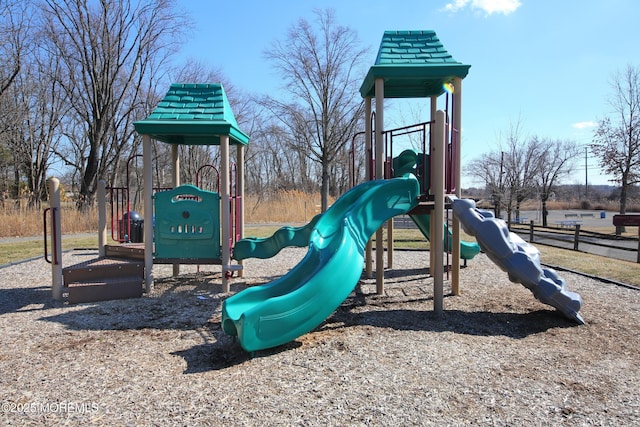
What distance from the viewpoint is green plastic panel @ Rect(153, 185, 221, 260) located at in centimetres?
636

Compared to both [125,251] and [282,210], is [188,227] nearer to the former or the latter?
[125,251]

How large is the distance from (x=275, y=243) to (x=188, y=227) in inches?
53.7

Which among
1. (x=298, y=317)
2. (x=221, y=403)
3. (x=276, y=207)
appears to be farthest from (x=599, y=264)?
(x=276, y=207)

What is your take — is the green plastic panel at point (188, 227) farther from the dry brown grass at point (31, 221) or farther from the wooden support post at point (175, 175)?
the dry brown grass at point (31, 221)

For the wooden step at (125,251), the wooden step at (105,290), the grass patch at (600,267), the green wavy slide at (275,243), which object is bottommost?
the grass patch at (600,267)

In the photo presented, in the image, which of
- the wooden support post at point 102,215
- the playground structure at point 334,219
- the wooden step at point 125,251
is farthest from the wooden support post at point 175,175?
the wooden support post at point 102,215

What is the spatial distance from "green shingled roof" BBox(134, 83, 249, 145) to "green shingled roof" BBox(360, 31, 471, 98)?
2.16 m

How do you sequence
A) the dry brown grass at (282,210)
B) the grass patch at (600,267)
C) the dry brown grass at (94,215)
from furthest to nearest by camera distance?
the dry brown grass at (282,210)
the dry brown grass at (94,215)
the grass patch at (600,267)

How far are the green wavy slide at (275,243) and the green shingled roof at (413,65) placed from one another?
7.35 ft

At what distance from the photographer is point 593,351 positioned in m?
3.85

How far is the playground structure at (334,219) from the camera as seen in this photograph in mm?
3873

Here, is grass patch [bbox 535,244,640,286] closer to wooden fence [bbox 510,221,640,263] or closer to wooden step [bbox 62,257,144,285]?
wooden fence [bbox 510,221,640,263]

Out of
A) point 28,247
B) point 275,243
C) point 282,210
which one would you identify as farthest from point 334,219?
point 282,210

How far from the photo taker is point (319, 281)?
3854 millimetres
